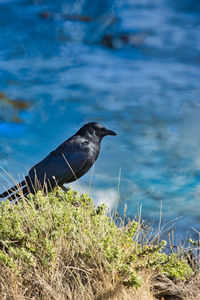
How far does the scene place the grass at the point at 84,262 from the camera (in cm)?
387

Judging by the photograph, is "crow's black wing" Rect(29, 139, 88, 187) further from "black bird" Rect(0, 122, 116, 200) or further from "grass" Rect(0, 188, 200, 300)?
"grass" Rect(0, 188, 200, 300)

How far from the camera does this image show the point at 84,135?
720 cm

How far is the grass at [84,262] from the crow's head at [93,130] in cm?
247

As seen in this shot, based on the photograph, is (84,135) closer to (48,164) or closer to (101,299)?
(48,164)

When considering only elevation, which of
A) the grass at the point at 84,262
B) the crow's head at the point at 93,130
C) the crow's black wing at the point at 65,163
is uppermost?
the crow's head at the point at 93,130

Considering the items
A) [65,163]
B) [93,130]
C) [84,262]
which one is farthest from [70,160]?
[84,262]

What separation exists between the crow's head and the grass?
8.11 ft

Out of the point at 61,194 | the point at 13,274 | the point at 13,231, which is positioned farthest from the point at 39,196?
the point at 13,274

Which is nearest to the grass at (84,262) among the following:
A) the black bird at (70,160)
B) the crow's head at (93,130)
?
the black bird at (70,160)

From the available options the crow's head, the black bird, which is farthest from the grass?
the crow's head

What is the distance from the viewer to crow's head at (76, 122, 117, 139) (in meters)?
7.22

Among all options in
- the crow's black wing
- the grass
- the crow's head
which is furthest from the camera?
the crow's head

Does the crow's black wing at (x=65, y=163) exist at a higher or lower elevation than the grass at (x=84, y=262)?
higher

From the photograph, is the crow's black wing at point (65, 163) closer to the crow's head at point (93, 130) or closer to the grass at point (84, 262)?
the crow's head at point (93, 130)
